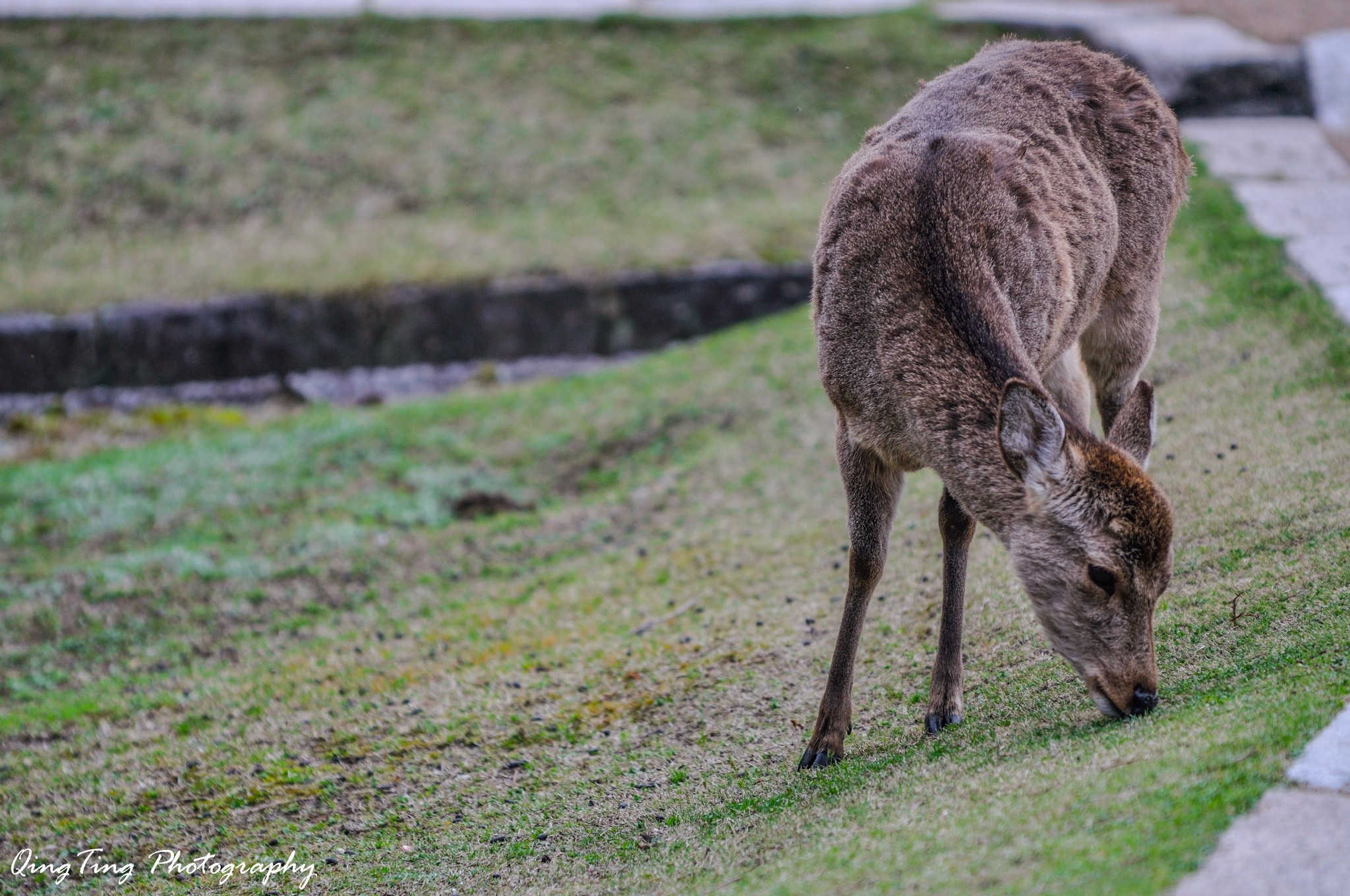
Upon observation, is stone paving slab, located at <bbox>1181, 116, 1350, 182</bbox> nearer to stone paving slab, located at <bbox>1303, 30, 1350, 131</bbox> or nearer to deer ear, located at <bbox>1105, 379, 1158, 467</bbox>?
stone paving slab, located at <bbox>1303, 30, 1350, 131</bbox>

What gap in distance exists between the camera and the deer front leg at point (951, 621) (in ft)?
14.2

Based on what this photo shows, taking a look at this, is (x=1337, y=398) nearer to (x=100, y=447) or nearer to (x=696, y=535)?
(x=696, y=535)

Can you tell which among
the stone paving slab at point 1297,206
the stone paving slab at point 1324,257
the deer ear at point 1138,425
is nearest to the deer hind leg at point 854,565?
the deer ear at point 1138,425

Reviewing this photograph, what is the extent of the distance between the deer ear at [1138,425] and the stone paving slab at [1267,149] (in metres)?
5.76

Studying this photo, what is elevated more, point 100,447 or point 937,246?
point 937,246

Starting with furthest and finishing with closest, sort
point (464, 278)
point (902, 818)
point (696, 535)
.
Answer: point (464, 278), point (696, 535), point (902, 818)

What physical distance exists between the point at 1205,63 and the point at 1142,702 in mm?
8617

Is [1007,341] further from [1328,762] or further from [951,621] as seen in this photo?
[1328,762]

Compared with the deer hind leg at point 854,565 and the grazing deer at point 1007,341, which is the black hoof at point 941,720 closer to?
the grazing deer at point 1007,341

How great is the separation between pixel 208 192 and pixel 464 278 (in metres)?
2.77

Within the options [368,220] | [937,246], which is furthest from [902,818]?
[368,220]

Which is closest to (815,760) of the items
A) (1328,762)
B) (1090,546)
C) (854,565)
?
(854,565)

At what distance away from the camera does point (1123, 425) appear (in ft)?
13.4

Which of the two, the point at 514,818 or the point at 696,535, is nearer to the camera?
the point at 514,818
